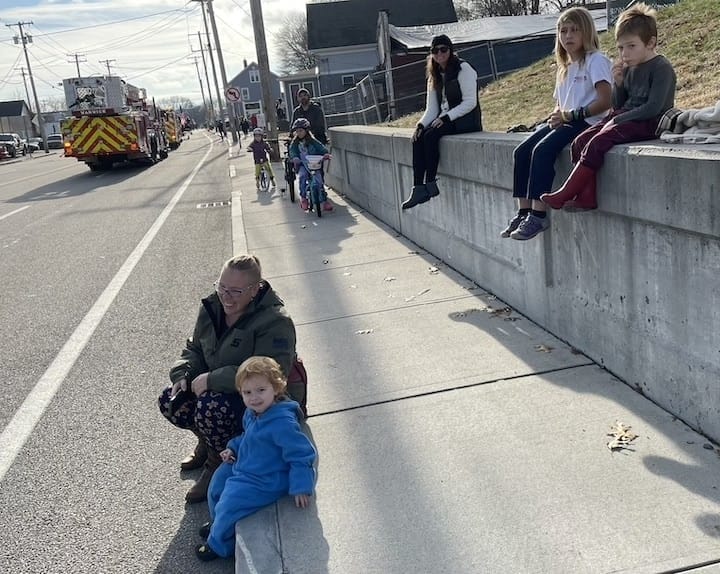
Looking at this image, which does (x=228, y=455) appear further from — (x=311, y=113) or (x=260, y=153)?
(x=260, y=153)

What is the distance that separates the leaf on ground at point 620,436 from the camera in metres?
3.49

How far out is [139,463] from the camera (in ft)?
13.5

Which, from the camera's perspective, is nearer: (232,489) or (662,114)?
(232,489)

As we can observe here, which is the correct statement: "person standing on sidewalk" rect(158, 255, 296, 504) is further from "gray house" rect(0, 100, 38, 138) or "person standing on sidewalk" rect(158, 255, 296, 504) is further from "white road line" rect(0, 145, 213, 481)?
"gray house" rect(0, 100, 38, 138)

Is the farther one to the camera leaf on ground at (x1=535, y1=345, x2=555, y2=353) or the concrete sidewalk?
leaf on ground at (x1=535, y1=345, x2=555, y2=353)

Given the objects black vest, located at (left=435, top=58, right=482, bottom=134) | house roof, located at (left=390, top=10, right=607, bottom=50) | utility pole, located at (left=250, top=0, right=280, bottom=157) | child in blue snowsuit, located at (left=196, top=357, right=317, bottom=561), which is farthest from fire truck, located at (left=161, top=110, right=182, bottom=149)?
child in blue snowsuit, located at (left=196, top=357, right=317, bottom=561)

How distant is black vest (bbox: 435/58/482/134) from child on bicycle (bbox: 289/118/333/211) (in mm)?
5232

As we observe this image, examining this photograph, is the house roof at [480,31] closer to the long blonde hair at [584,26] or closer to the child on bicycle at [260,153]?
the child on bicycle at [260,153]

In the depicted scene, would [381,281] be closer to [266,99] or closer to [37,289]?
[37,289]

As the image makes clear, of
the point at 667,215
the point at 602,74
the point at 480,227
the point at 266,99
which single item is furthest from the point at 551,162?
the point at 266,99

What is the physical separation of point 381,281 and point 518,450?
3837 millimetres

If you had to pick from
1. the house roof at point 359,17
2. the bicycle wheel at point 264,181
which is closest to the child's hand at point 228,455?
the bicycle wheel at point 264,181

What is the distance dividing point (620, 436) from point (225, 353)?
1.96 meters

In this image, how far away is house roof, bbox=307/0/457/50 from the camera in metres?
45.7
